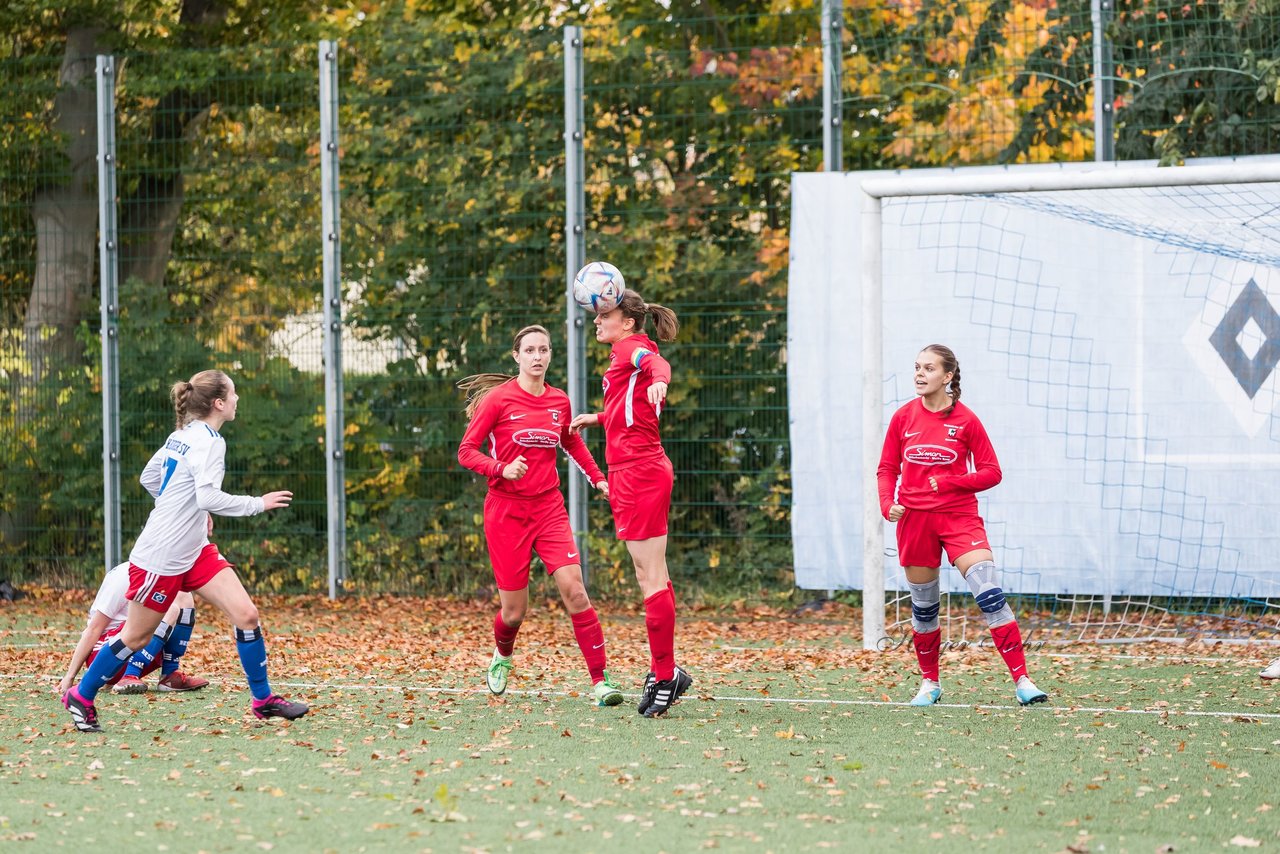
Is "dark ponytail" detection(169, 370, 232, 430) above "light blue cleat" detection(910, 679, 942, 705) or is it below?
above

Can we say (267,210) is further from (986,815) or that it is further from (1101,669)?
(986,815)

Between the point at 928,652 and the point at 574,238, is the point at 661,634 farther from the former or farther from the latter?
the point at 574,238

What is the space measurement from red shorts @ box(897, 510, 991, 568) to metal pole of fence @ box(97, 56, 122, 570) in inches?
312

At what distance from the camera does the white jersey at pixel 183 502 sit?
7.18 metres

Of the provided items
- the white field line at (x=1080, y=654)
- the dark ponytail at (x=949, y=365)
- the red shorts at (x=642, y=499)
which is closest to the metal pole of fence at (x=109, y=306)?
the white field line at (x=1080, y=654)

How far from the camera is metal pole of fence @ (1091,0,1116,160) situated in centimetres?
1181

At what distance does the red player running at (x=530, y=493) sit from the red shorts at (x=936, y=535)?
144 cm

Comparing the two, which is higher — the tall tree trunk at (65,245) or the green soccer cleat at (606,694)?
the tall tree trunk at (65,245)

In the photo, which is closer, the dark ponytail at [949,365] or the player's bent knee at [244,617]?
the player's bent knee at [244,617]

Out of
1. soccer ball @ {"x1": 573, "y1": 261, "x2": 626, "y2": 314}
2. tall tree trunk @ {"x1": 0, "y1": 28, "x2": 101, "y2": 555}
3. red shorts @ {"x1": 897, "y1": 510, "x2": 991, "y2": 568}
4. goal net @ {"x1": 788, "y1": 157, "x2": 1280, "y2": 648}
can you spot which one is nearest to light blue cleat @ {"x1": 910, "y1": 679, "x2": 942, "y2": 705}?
red shorts @ {"x1": 897, "y1": 510, "x2": 991, "y2": 568}

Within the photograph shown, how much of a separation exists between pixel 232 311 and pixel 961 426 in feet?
24.3

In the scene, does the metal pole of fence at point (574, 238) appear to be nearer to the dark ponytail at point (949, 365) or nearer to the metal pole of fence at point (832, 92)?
the metal pole of fence at point (832, 92)

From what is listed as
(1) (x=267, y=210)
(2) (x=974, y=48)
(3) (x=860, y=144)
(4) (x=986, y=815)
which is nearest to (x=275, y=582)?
(1) (x=267, y=210)

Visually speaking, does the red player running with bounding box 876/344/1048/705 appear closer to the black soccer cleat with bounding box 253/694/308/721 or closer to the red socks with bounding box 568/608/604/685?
the red socks with bounding box 568/608/604/685
